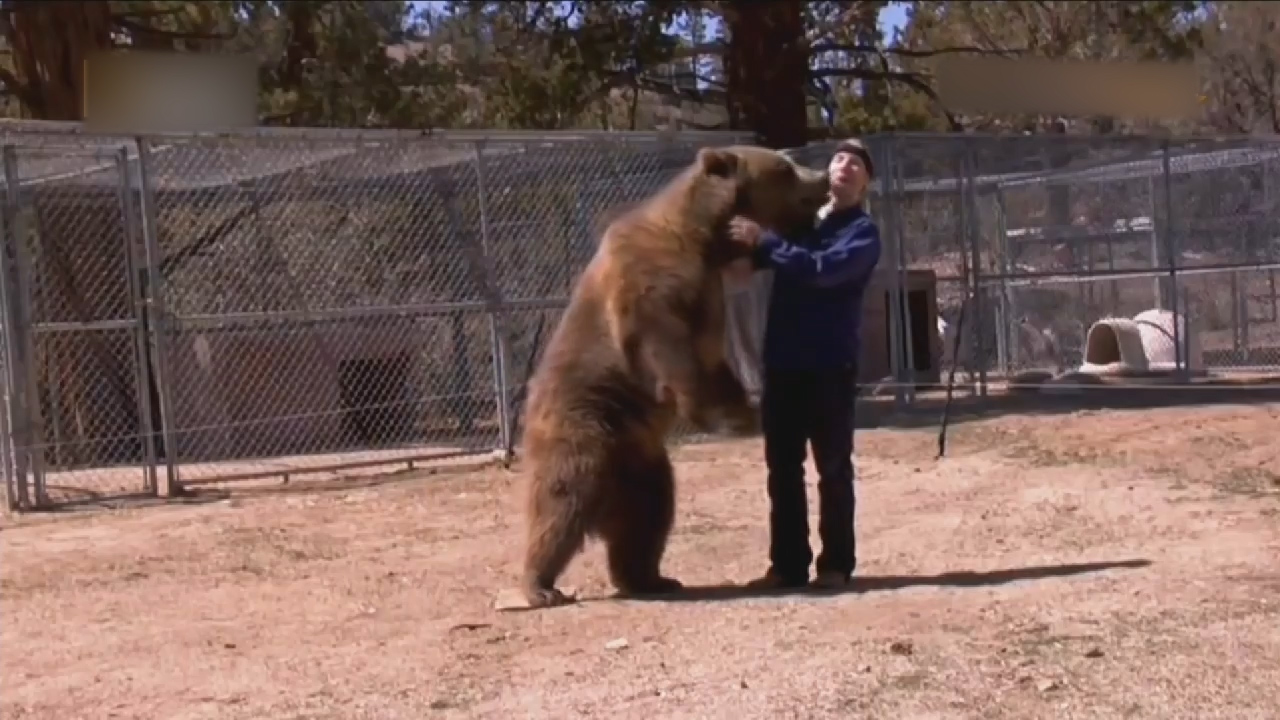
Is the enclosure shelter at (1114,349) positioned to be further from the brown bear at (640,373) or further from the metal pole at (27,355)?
the brown bear at (640,373)

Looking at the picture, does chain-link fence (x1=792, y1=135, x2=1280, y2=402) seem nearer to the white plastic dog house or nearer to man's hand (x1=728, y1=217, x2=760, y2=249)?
the white plastic dog house

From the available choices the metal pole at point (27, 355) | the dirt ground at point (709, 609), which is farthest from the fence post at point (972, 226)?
the metal pole at point (27, 355)

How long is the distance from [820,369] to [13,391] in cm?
721

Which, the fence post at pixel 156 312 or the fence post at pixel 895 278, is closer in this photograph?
the fence post at pixel 156 312

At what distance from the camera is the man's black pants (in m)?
8.13

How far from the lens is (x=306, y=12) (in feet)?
69.6

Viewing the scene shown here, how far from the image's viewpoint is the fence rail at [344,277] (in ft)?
46.0

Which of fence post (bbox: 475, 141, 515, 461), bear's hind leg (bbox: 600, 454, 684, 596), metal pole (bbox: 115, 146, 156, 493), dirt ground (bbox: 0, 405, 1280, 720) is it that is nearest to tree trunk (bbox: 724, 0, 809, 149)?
fence post (bbox: 475, 141, 515, 461)

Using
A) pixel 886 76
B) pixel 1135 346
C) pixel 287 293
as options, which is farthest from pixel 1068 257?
pixel 287 293

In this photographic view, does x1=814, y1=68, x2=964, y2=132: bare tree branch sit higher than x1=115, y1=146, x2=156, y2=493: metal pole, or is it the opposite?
x1=814, y1=68, x2=964, y2=132: bare tree branch

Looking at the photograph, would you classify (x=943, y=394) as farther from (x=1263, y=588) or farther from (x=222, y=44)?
(x=1263, y=588)

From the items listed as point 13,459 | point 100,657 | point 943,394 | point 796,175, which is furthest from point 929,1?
point 100,657

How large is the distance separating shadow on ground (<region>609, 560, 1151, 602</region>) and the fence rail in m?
6.04

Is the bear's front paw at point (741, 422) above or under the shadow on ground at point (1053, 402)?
above
